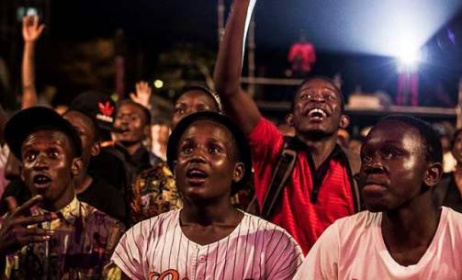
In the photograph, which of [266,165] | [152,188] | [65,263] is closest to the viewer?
[65,263]

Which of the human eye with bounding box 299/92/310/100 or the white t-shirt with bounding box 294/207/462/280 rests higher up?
the human eye with bounding box 299/92/310/100

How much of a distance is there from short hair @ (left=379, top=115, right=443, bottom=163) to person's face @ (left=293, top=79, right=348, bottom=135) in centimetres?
113

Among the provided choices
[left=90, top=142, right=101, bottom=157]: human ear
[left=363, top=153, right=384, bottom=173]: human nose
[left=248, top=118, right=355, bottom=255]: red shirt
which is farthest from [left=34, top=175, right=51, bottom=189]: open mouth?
[left=363, top=153, right=384, bottom=173]: human nose

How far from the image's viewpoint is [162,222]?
3.52 meters

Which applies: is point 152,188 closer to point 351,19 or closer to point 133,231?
point 133,231

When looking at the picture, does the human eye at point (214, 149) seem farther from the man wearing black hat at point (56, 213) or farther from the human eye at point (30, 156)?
the human eye at point (30, 156)

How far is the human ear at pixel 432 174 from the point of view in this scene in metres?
3.15

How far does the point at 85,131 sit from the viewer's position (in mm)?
5152

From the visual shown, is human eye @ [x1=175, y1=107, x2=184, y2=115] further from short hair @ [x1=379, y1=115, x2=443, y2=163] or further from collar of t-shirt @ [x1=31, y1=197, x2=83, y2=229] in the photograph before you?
short hair @ [x1=379, y1=115, x2=443, y2=163]

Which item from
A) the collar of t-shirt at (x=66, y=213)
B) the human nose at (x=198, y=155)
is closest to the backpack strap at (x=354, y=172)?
the human nose at (x=198, y=155)

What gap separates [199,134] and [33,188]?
3.06ft

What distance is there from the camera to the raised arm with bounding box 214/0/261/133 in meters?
3.81

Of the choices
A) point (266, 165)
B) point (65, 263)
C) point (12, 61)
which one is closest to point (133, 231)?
point (65, 263)

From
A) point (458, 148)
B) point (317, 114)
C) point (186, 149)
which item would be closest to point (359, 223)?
point (186, 149)
